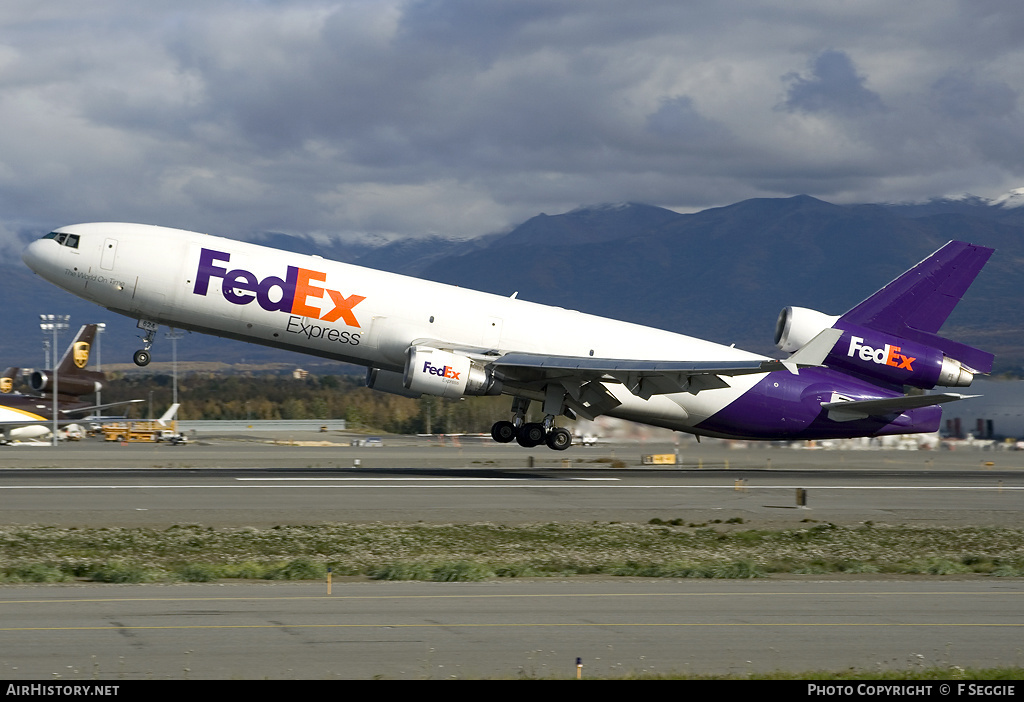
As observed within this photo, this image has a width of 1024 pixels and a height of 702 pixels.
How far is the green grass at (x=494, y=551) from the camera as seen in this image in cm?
2152

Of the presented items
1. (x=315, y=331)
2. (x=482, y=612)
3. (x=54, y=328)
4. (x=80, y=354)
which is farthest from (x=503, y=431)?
(x=54, y=328)

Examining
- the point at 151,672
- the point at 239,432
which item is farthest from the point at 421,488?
the point at 239,432

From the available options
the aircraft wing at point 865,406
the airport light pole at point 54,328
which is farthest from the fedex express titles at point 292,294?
the airport light pole at point 54,328

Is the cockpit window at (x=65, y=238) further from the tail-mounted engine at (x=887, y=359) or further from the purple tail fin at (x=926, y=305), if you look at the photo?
the purple tail fin at (x=926, y=305)

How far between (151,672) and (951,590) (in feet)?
46.6

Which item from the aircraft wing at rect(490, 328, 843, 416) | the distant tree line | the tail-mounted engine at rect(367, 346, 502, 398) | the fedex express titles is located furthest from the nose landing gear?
the distant tree line

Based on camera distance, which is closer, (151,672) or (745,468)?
(151,672)

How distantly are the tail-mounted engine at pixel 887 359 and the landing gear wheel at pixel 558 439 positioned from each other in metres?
9.85

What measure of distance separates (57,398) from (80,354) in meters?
4.96

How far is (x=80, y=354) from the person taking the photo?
3167 inches

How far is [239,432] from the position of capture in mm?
92438

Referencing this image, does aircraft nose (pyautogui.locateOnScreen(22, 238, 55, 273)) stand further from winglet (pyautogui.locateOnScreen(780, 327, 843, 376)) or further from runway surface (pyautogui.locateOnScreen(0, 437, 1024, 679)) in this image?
winglet (pyautogui.locateOnScreen(780, 327, 843, 376))
